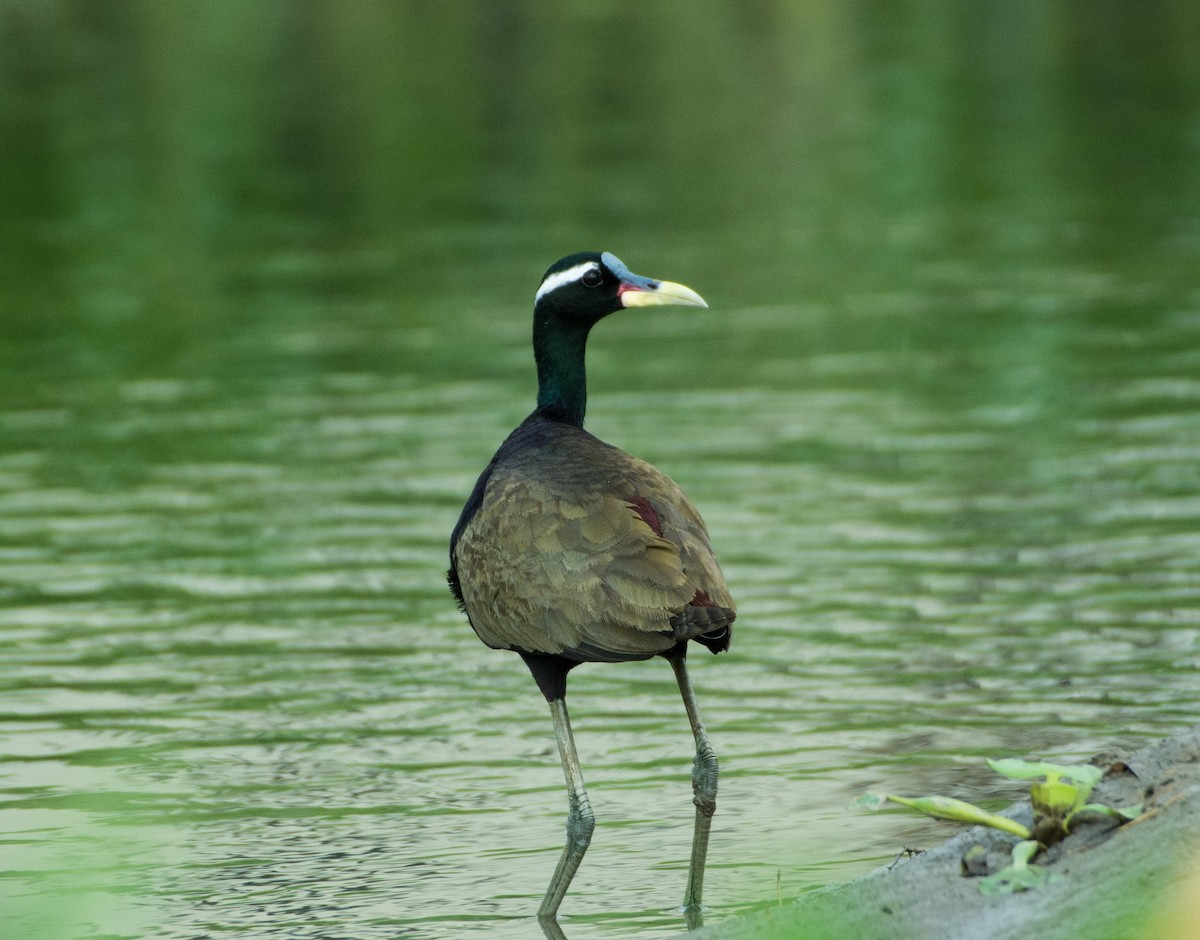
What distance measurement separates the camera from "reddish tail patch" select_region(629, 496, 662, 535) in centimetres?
841

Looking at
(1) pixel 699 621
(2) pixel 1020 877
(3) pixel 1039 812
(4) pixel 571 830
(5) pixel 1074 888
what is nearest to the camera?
(5) pixel 1074 888

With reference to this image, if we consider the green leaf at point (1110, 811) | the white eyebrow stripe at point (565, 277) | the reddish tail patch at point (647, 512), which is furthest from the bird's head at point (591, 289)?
the green leaf at point (1110, 811)

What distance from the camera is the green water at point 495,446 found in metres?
9.89

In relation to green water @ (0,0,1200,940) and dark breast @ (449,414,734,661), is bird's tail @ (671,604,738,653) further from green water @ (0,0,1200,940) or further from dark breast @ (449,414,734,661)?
green water @ (0,0,1200,940)

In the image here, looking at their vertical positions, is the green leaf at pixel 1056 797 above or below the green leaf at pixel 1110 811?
above

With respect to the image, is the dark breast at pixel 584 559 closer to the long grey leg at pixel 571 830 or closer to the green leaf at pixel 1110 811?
the long grey leg at pixel 571 830

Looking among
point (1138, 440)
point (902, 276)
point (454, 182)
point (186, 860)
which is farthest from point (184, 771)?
point (454, 182)

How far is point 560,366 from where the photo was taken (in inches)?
387

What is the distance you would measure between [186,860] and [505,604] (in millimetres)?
2025

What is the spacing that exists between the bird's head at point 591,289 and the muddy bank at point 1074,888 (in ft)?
9.53

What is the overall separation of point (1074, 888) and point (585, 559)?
2.35 meters

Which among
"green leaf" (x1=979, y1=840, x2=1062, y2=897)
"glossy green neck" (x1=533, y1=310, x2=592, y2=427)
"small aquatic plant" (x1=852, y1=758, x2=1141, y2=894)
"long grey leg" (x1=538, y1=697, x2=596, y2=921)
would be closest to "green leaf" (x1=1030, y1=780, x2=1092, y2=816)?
"small aquatic plant" (x1=852, y1=758, x2=1141, y2=894)

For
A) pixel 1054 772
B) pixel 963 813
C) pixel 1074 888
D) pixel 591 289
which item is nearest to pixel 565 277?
pixel 591 289

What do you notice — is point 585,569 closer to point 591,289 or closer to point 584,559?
point 584,559
